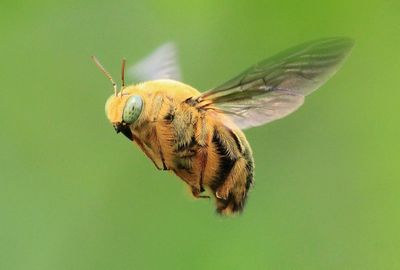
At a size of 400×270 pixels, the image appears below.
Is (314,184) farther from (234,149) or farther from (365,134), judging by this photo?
(234,149)

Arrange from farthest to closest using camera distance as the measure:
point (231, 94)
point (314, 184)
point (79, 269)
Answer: point (314, 184) < point (79, 269) < point (231, 94)

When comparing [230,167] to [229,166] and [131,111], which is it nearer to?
[229,166]

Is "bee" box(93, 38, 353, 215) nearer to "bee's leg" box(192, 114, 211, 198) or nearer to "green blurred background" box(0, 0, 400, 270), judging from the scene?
"bee's leg" box(192, 114, 211, 198)

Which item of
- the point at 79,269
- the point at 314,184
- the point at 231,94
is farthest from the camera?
the point at 314,184

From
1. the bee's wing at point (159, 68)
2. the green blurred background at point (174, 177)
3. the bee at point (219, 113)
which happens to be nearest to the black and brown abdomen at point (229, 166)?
the bee at point (219, 113)

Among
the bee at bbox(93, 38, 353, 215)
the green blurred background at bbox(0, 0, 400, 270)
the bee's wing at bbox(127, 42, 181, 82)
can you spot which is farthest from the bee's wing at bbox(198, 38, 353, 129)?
the green blurred background at bbox(0, 0, 400, 270)

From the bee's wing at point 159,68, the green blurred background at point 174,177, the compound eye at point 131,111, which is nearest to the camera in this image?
the compound eye at point 131,111

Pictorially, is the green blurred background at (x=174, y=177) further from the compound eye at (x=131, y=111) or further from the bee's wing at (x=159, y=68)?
the compound eye at (x=131, y=111)

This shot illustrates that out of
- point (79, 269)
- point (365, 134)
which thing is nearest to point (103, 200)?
point (79, 269)
